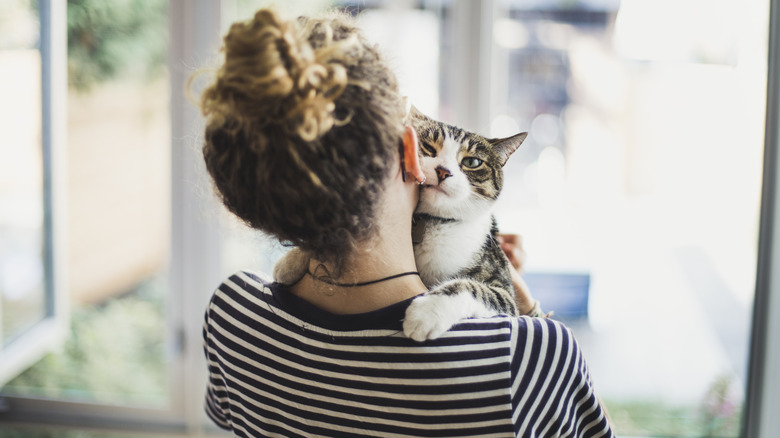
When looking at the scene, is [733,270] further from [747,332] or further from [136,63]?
[136,63]

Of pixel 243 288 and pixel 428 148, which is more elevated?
pixel 428 148

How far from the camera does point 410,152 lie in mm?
726

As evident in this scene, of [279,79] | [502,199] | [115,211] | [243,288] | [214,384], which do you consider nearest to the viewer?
[279,79]

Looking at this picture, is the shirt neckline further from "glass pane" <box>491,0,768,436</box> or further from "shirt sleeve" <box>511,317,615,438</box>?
"glass pane" <box>491,0,768,436</box>

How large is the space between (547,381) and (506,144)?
48cm

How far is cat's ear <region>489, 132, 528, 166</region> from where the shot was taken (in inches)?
40.2

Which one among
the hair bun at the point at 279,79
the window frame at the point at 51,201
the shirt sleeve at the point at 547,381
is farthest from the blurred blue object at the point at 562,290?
the window frame at the point at 51,201

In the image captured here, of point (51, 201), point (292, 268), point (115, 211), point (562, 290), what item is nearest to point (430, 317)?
point (292, 268)

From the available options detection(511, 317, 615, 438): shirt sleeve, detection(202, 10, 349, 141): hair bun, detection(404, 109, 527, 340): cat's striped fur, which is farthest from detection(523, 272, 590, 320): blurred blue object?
detection(202, 10, 349, 141): hair bun

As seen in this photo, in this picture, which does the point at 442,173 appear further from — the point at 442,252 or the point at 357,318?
the point at 357,318

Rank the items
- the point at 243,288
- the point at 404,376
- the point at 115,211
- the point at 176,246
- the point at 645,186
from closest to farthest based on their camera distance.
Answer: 1. the point at 404,376
2. the point at 243,288
3. the point at 645,186
4. the point at 176,246
5. the point at 115,211

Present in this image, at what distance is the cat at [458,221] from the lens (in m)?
0.89

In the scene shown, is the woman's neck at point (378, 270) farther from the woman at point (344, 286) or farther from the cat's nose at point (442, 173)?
the cat's nose at point (442, 173)

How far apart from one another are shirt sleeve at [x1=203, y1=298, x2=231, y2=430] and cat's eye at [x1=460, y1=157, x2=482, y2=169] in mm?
481
